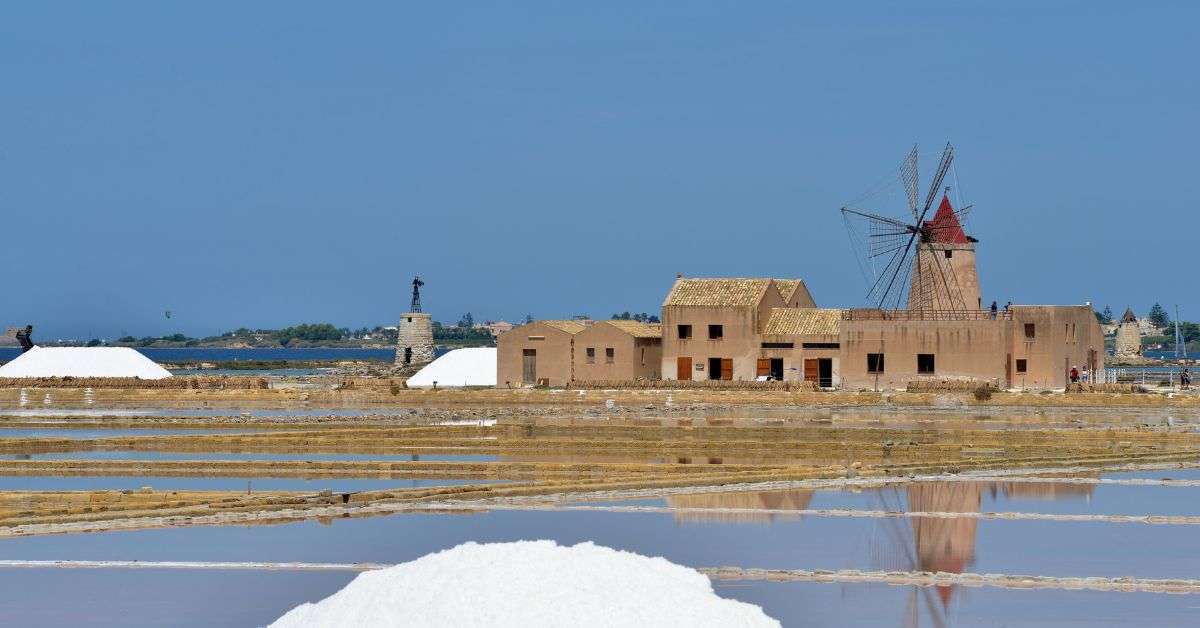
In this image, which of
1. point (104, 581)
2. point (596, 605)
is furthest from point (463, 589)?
point (104, 581)

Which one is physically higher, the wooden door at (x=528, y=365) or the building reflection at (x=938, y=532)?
the wooden door at (x=528, y=365)

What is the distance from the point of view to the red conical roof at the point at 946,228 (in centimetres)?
4106

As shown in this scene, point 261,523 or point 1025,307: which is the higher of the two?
point 1025,307

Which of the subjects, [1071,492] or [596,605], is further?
[1071,492]

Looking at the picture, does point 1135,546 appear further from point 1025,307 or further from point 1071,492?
point 1025,307

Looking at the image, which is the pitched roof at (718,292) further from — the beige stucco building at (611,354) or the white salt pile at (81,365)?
the white salt pile at (81,365)

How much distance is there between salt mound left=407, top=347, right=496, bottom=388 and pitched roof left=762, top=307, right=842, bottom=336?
8538mm

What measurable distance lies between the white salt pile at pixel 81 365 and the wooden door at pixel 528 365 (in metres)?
12.8

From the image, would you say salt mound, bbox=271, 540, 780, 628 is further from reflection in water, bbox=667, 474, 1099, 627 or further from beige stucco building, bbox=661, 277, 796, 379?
beige stucco building, bbox=661, 277, 796, 379

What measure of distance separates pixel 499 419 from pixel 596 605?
23410 millimetres

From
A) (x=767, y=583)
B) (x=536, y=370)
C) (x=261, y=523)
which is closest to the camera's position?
(x=767, y=583)

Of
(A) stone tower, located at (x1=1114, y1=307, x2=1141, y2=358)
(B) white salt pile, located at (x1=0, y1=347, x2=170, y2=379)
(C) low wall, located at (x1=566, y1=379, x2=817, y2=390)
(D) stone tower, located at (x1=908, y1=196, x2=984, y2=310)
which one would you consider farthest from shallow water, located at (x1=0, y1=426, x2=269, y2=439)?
(A) stone tower, located at (x1=1114, y1=307, x2=1141, y2=358)

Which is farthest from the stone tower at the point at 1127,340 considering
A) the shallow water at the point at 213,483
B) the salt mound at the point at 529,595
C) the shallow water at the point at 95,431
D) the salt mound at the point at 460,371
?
the salt mound at the point at 529,595

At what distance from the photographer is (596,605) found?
10.3m
